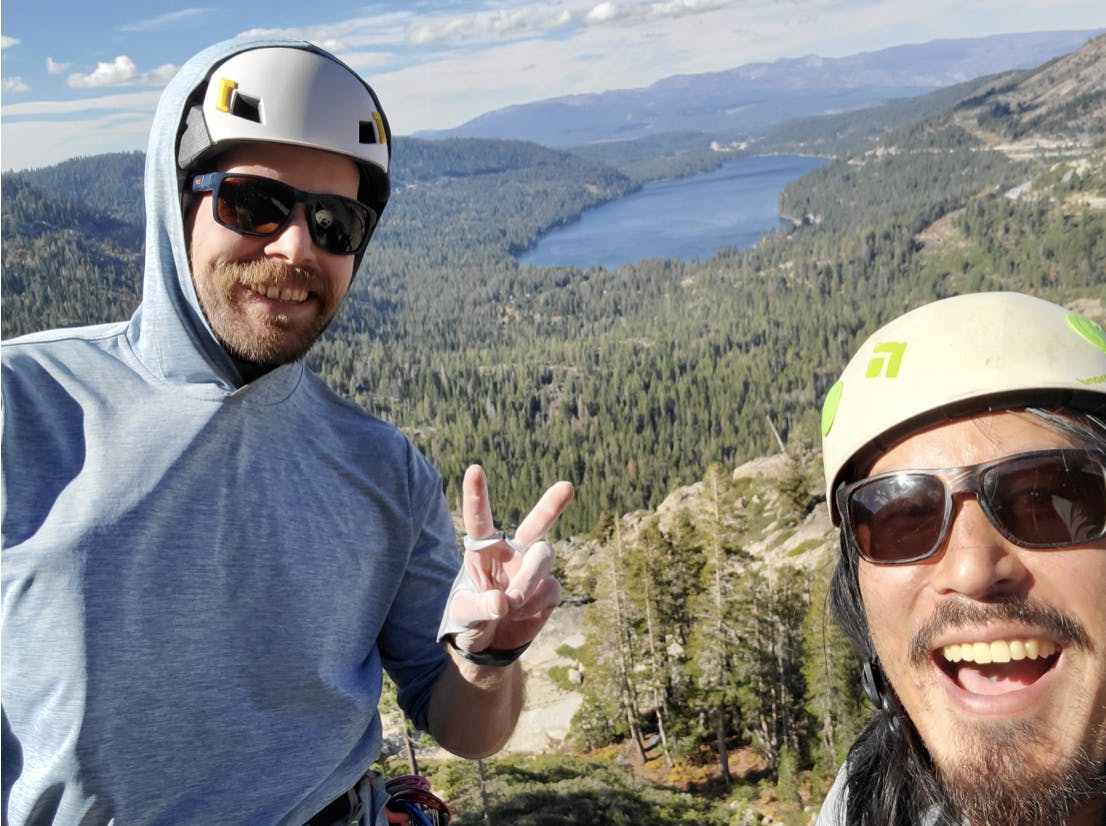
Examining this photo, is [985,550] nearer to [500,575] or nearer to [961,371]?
[961,371]

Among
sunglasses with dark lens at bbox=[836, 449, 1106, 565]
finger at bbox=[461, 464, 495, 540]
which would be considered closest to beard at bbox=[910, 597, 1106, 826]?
sunglasses with dark lens at bbox=[836, 449, 1106, 565]

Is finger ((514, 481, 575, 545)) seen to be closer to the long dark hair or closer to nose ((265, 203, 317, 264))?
the long dark hair

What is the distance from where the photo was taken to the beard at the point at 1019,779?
264 cm

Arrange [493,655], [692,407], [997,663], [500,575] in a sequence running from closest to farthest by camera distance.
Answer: [997,663]
[500,575]
[493,655]
[692,407]

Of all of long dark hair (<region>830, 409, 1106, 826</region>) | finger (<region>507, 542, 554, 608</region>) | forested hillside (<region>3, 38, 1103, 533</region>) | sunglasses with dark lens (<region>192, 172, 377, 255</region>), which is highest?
sunglasses with dark lens (<region>192, 172, 377, 255</region>)

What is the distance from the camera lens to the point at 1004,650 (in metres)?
2.66

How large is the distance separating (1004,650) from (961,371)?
987 millimetres

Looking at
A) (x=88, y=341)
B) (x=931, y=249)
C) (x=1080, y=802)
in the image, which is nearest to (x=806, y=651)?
(x=1080, y=802)

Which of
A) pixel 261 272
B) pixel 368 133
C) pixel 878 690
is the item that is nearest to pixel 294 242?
pixel 261 272

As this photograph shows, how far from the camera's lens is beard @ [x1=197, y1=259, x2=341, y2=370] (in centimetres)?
303

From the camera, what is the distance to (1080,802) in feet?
9.02

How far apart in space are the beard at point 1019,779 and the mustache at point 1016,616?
1.13 ft

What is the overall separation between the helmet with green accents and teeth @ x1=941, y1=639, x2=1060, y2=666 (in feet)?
2.58

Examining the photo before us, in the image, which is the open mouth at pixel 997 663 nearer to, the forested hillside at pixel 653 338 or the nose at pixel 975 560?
the nose at pixel 975 560
